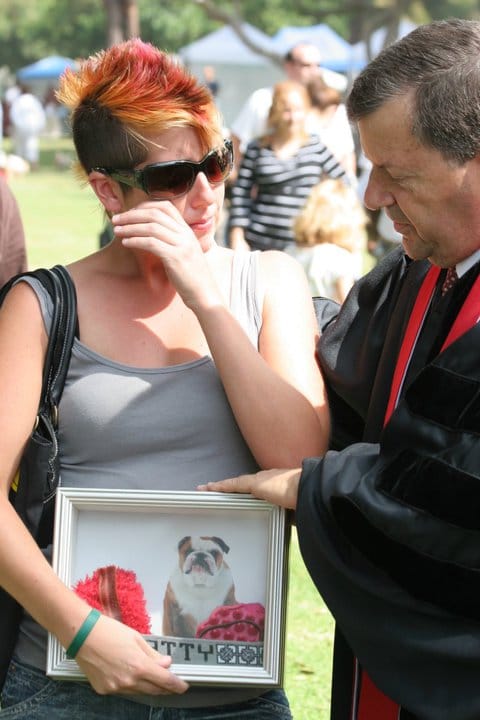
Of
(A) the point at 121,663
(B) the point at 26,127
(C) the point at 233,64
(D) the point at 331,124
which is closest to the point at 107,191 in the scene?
(A) the point at 121,663

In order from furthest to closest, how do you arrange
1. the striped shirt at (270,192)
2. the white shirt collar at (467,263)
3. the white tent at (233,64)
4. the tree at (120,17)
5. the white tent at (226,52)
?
the white tent at (233,64), the white tent at (226,52), the tree at (120,17), the striped shirt at (270,192), the white shirt collar at (467,263)

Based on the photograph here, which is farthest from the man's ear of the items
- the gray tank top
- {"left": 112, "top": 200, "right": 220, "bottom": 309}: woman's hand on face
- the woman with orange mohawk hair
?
the gray tank top

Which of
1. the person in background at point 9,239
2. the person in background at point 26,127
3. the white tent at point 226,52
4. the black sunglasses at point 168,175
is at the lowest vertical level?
the person in background at point 26,127

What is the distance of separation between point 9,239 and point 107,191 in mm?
3029

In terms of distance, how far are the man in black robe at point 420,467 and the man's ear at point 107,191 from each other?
0.57 metres

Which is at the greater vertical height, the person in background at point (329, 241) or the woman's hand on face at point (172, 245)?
the woman's hand on face at point (172, 245)

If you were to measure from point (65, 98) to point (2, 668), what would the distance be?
1244 millimetres

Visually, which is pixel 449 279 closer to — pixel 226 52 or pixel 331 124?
pixel 331 124

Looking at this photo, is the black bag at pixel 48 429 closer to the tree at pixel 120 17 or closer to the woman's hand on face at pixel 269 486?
the woman's hand on face at pixel 269 486

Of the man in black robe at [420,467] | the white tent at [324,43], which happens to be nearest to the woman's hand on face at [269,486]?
the man in black robe at [420,467]

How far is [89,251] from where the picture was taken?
18.0 m

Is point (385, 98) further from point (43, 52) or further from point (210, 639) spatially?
point (43, 52)

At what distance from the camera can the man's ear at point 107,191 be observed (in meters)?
2.50

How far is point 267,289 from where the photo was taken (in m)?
2.54
